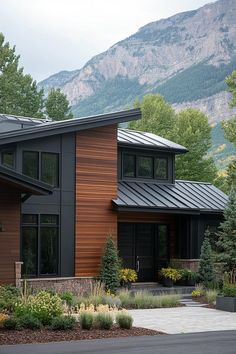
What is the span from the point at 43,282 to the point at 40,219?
2.23m

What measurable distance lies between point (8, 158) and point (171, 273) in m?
8.37

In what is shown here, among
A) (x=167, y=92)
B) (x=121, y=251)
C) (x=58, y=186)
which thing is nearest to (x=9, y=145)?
(x=58, y=186)

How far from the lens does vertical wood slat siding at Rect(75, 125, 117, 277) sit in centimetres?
2630

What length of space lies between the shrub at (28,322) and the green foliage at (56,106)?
36570 mm

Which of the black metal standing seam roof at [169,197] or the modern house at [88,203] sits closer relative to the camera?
the modern house at [88,203]

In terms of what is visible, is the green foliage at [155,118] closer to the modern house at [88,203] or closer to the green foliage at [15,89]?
the green foliage at [15,89]

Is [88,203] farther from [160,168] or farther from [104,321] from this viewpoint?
[104,321]

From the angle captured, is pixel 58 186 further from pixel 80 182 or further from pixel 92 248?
pixel 92 248

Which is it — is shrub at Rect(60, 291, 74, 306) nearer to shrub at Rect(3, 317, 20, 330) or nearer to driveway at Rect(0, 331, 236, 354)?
shrub at Rect(3, 317, 20, 330)

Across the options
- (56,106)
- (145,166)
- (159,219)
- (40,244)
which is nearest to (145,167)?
(145,166)

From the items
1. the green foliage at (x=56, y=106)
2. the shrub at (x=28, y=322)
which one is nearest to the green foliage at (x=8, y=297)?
the shrub at (x=28, y=322)

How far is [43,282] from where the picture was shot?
24.8 meters

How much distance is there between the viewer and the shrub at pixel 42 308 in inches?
659

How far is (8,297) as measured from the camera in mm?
20453
